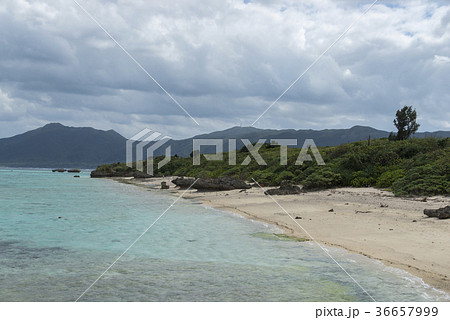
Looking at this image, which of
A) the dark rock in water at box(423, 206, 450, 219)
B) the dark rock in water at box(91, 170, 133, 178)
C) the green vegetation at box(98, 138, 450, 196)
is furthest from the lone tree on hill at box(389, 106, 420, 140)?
the dark rock in water at box(91, 170, 133, 178)

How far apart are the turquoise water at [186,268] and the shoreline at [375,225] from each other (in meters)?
0.59

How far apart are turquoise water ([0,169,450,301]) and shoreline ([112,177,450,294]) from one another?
1.95 feet

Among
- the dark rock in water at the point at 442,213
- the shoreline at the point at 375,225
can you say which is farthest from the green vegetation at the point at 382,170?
the dark rock in water at the point at 442,213

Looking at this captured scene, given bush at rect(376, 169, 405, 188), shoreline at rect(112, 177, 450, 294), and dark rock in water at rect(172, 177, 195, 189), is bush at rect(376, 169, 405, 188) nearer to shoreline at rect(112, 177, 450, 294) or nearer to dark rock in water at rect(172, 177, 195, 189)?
shoreline at rect(112, 177, 450, 294)

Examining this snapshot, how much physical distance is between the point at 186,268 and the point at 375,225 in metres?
7.93

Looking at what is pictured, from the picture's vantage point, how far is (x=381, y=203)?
757 inches

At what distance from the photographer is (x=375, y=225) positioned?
14.2 metres

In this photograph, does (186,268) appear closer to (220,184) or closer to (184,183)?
(220,184)

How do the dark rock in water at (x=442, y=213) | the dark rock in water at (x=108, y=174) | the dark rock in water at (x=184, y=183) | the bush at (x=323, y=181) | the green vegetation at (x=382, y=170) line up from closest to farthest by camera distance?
the dark rock in water at (x=442, y=213)
the green vegetation at (x=382, y=170)
the bush at (x=323, y=181)
the dark rock in water at (x=184, y=183)
the dark rock in water at (x=108, y=174)

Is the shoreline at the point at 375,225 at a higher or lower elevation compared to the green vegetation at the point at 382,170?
lower

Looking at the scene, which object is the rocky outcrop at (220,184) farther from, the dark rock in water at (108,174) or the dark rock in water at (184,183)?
the dark rock in water at (108,174)

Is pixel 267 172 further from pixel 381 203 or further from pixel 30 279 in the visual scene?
pixel 30 279

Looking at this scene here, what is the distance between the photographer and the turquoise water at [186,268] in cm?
757

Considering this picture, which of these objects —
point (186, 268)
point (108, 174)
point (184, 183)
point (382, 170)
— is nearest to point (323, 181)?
point (382, 170)
